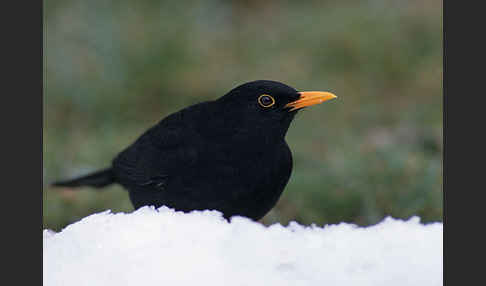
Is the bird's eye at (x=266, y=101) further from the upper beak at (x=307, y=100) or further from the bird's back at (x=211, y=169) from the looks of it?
the bird's back at (x=211, y=169)

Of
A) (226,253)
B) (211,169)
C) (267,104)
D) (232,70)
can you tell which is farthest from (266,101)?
(232,70)

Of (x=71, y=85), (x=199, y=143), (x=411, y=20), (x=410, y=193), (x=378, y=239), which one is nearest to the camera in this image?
(x=378, y=239)

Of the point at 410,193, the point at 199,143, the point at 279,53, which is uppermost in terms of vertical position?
the point at 279,53

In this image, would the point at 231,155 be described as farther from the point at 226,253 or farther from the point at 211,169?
the point at 226,253

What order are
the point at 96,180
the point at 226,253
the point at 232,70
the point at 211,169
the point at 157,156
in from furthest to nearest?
the point at 232,70
the point at 96,180
the point at 157,156
the point at 211,169
the point at 226,253

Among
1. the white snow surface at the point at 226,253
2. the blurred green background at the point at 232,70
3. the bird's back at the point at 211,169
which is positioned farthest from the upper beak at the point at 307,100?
the blurred green background at the point at 232,70

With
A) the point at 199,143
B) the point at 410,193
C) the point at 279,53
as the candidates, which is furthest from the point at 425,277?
the point at 279,53

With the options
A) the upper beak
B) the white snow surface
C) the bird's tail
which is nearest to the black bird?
the upper beak

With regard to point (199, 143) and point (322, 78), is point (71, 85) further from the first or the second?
point (199, 143)
